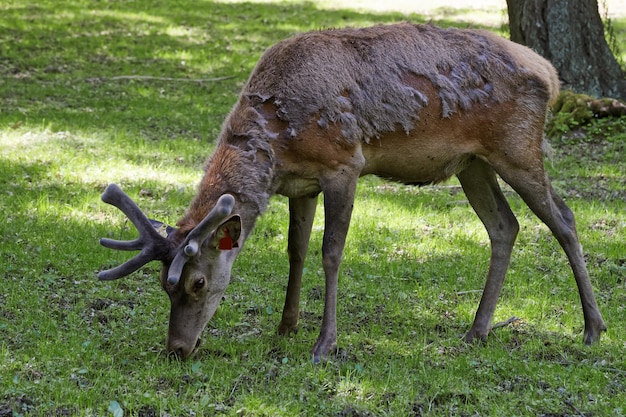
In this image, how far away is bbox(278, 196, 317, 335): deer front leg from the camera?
21.0 ft

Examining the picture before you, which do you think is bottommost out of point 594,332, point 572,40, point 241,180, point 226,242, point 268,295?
point 268,295

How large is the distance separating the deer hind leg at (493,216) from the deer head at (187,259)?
6.31ft

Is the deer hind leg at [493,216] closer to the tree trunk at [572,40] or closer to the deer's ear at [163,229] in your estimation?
the deer's ear at [163,229]

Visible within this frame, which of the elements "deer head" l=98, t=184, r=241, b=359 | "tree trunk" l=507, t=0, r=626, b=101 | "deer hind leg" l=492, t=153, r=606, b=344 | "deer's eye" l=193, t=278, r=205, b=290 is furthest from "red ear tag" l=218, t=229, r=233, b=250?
"tree trunk" l=507, t=0, r=626, b=101

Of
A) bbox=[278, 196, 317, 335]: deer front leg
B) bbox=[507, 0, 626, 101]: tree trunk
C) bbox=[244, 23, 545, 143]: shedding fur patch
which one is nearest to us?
bbox=[244, 23, 545, 143]: shedding fur patch

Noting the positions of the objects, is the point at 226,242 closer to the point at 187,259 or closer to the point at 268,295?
the point at 187,259

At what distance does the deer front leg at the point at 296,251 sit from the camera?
6.41 m

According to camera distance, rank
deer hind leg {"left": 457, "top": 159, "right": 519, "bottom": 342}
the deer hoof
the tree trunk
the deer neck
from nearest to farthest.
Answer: the deer neck
the deer hoof
deer hind leg {"left": 457, "top": 159, "right": 519, "bottom": 342}
the tree trunk

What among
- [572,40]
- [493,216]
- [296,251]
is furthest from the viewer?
[572,40]

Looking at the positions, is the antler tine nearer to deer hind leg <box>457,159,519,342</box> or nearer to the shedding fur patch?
the shedding fur patch

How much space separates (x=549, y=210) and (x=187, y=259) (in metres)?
2.49

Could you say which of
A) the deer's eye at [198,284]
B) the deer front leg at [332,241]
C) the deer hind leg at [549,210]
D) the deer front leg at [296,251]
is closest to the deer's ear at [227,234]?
the deer's eye at [198,284]

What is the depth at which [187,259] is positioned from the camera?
5.52 metres

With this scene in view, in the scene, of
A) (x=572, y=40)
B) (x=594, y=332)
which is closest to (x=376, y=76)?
(x=594, y=332)
